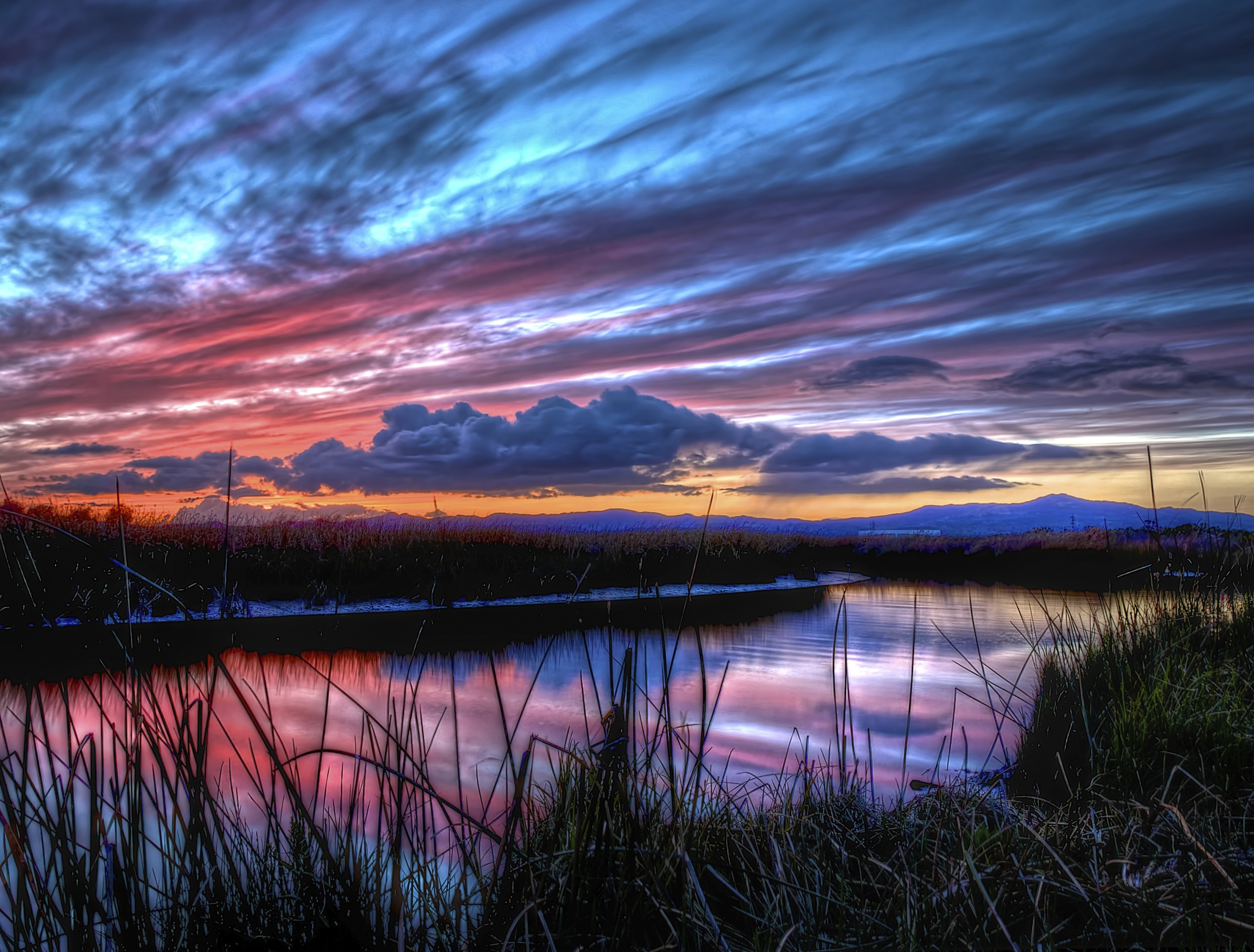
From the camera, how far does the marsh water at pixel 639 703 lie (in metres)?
4.09

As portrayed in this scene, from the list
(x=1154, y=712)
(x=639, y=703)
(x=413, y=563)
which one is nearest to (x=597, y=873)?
(x=639, y=703)

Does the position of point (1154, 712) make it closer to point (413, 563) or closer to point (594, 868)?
point (594, 868)

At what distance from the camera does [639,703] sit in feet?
15.6

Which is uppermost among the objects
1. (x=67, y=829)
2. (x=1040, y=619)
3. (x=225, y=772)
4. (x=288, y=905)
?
(x=67, y=829)

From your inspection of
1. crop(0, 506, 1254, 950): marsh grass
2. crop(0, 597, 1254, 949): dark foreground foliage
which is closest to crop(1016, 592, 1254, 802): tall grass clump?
crop(0, 506, 1254, 950): marsh grass

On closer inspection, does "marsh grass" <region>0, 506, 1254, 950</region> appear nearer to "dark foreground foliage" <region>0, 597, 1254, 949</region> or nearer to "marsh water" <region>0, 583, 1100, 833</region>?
"dark foreground foliage" <region>0, 597, 1254, 949</region>

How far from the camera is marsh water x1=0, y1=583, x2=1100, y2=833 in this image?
4.09 metres

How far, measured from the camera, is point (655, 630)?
12.0m

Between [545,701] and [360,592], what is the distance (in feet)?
19.8

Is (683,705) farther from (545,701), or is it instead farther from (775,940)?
(775,940)

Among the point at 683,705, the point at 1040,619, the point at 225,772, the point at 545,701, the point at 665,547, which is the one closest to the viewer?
the point at 225,772

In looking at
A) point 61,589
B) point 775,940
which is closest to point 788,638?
point 775,940

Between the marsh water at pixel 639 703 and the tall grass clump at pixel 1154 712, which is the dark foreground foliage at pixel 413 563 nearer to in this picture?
the tall grass clump at pixel 1154 712

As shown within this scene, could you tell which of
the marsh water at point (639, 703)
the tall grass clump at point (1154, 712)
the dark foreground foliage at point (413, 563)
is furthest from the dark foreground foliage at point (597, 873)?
the dark foreground foliage at point (413, 563)
